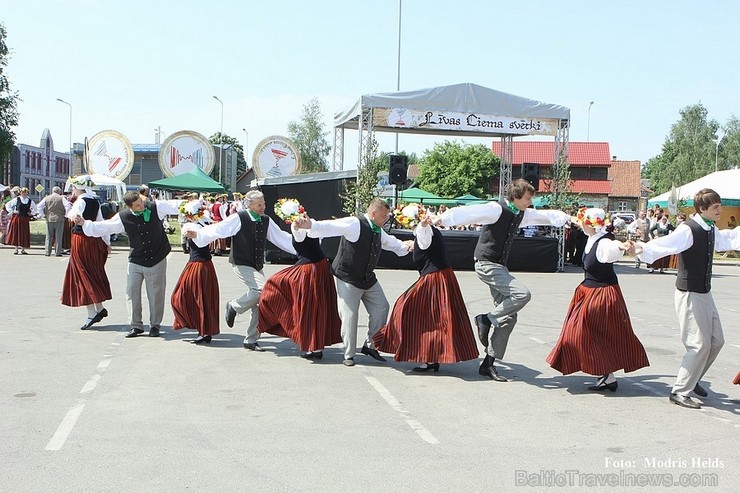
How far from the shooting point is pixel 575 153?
68.2m

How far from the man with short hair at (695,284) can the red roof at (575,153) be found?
61.8 metres

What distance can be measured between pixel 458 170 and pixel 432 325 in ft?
188

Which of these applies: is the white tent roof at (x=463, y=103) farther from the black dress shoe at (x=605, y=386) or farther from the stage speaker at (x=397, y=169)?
the black dress shoe at (x=605, y=386)

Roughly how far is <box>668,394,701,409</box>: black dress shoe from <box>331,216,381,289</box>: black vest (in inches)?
117

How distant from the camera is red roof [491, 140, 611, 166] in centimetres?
6750

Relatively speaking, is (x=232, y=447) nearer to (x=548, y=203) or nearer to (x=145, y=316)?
(x=145, y=316)

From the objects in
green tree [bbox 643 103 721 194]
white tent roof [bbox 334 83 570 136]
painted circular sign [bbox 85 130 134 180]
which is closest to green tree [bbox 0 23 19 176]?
painted circular sign [bbox 85 130 134 180]

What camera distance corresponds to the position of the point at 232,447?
Answer: 16.2ft

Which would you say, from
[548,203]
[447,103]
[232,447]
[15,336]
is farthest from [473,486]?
[548,203]

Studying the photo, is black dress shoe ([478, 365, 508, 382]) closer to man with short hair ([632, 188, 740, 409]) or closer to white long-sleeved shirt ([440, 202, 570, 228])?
white long-sleeved shirt ([440, 202, 570, 228])

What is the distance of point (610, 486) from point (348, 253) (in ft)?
12.9

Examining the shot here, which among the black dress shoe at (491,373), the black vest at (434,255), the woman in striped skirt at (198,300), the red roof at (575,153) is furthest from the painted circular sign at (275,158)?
the red roof at (575,153)

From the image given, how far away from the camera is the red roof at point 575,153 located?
67.5 m

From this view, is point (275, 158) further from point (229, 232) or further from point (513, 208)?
point (513, 208)
